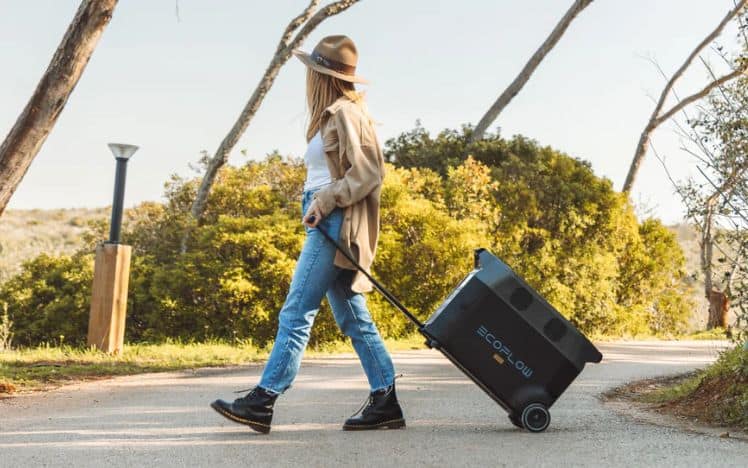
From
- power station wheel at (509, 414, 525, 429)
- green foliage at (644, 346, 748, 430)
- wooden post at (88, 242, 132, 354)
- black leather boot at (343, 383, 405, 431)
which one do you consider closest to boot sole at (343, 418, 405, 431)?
black leather boot at (343, 383, 405, 431)

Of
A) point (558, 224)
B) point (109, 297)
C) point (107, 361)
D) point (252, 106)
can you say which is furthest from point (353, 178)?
point (558, 224)

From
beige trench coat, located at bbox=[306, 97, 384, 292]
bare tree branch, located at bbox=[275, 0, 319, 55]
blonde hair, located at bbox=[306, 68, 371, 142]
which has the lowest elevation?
beige trench coat, located at bbox=[306, 97, 384, 292]

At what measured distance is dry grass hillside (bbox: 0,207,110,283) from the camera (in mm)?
31266

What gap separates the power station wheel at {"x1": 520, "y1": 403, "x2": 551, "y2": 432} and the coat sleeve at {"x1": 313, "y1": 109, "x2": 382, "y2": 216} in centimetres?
150

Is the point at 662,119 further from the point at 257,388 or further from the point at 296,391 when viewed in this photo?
the point at 257,388

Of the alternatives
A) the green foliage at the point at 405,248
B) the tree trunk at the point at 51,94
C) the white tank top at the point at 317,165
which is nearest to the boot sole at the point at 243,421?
the white tank top at the point at 317,165

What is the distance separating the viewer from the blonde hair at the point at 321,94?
4.97 meters

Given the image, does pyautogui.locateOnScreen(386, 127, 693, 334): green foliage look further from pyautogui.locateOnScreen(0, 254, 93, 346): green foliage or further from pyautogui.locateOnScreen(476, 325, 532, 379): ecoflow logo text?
pyautogui.locateOnScreen(476, 325, 532, 379): ecoflow logo text

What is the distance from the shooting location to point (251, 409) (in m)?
4.73

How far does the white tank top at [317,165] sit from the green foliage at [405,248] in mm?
6424

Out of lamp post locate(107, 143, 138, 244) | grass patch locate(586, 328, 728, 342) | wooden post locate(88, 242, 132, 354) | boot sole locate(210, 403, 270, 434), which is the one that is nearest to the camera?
boot sole locate(210, 403, 270, 434)

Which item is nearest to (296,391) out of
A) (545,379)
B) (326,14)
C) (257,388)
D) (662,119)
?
(257,388)

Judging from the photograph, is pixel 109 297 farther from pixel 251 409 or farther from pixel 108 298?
pixel 251 409

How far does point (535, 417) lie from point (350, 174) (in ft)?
5.57
